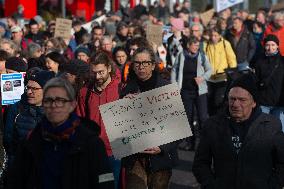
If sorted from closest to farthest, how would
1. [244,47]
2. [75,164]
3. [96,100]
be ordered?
[75,164]
[96,100]
[244,47]

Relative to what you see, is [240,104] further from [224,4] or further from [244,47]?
[224,4]

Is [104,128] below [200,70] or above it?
below

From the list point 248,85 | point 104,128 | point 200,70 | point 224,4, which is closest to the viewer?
point 248,85

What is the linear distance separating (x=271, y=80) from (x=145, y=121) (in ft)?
14.1

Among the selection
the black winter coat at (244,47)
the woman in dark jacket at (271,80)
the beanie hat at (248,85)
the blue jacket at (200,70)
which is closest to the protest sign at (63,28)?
the black winter coat at (244,47)

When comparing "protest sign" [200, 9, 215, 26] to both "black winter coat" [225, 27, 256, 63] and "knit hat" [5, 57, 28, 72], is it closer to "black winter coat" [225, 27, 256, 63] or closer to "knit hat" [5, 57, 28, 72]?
"black winter coat" [225, 27, 256, 63]

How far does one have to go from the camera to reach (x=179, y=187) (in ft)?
32.0

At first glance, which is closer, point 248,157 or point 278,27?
point 248,157

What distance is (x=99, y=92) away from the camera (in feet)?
24.0

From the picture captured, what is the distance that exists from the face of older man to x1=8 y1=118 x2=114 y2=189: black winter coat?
1089mm

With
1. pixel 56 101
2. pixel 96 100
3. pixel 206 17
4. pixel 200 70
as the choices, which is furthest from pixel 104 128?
pixel 206 17

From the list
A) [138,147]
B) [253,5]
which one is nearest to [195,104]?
[138,147]

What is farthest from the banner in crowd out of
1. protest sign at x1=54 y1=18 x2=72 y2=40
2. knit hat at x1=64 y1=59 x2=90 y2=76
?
knit hat at x1=64 y1=59 x2=90 y2=76

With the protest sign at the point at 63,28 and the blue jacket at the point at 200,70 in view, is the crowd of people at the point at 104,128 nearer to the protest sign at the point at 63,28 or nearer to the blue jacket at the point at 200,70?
the blue jacket at the point at 200,70
